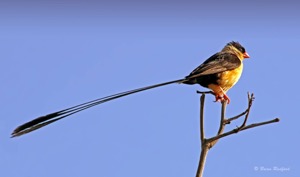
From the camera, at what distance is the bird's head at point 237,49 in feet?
21.3

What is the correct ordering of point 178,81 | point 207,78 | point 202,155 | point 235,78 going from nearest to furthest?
1. point 202,155
2. point 178,81
3. point 207,78
4. point 235,78

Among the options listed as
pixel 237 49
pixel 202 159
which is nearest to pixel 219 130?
pixel 202 159

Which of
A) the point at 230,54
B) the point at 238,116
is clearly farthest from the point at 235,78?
the point at 238,116

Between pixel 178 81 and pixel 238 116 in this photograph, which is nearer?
pixel 238 116

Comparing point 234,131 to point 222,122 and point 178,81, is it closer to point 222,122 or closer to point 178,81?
point 222,122

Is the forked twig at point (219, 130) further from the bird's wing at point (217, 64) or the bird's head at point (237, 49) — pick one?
the bird's head at point (237, 49)

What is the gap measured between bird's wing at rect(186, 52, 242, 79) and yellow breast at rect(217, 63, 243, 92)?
0.15 ft

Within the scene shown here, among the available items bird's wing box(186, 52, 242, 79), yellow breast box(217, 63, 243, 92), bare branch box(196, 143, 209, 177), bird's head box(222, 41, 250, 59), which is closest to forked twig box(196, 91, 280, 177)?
bare branch box(196, 143, 209, 177)

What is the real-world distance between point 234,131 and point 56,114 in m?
1.20

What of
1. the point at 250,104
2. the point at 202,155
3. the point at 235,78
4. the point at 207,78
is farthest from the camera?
the point at 235,78

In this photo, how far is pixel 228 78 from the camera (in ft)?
17.9

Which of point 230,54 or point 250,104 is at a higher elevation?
point 230,54

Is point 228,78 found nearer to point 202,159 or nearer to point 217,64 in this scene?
point 217,64

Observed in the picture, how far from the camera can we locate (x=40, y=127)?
3336 millimetres
